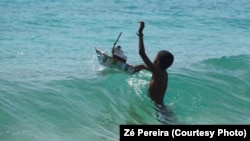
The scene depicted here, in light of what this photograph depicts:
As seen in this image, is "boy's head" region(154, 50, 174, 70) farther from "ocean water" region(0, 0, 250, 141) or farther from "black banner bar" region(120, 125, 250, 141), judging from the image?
"black banner bar" region(120, 125, 250, 141)

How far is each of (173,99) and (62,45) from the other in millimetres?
5751

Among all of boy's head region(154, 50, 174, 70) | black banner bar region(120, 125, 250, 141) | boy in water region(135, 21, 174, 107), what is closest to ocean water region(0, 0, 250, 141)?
boy in water region(135, 21, 174, 107)

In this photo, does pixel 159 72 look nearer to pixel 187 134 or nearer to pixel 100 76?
pixel 187 134

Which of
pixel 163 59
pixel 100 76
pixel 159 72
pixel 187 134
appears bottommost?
pixel 100 76

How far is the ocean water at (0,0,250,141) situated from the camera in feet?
23.9

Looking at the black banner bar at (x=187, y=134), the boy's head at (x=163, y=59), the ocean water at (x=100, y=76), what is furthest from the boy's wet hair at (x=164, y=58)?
the black banner bar at (x=187, y=134)

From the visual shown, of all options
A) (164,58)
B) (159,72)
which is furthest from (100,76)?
(164,58)

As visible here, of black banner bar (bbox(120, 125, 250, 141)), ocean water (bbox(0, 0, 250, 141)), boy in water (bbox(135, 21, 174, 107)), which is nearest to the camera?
black banner bar (bbox(120, 125, 250, 141))

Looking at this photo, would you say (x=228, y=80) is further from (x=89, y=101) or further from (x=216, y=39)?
(x=216, y=39)

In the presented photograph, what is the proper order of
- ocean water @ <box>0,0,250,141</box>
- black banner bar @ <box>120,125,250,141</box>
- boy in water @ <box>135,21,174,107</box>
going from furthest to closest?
boy in water @ <box>135,21,174,107</box> < ocean water @ <box>0,0,250,141</box> < black banner bar @ <box>120,125,250,141</box>


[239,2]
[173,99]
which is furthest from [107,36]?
[239,2]

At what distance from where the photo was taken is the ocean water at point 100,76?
730cm

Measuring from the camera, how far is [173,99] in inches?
356

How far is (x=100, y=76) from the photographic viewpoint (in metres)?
9.77
